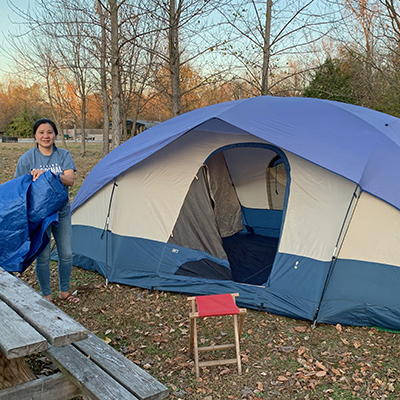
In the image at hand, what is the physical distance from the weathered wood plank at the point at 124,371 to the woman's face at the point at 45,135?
1.90m

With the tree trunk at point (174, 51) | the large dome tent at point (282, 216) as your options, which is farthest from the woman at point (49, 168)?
the tree trunk at point (174, 51)

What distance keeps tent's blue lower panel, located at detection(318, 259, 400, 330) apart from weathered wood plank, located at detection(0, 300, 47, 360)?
271cm

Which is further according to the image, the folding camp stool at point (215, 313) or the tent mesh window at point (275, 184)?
the tent mesh window at point (275, 184)

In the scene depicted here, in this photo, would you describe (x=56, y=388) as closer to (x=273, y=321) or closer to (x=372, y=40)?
(x=273, y=321)

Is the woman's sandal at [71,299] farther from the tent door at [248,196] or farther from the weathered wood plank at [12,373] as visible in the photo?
the tent door at [248,196]

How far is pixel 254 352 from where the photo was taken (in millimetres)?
3590

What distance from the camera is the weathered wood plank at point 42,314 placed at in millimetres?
2199

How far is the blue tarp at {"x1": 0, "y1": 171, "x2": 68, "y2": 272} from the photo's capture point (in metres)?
3.81

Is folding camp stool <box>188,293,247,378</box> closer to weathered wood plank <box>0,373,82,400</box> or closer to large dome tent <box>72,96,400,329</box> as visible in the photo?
weathered wood plank <box>0,373,82,400</box>

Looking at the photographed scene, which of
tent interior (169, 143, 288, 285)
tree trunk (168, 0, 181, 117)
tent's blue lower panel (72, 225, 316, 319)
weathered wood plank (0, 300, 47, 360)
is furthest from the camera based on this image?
tree trunk (168, 0, 181, 117)

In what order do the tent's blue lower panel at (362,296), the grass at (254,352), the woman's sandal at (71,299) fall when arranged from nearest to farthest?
the grass at (254,352) < the tent's blue lower panel at (362,296) < the woman's sandal at (71,299)

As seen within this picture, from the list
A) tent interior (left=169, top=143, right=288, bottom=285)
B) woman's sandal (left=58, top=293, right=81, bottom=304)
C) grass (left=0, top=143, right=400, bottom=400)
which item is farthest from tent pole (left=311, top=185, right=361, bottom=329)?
woman's sandal (left=58, top=293, right=81, bottom=304)

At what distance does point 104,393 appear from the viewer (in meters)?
2.30

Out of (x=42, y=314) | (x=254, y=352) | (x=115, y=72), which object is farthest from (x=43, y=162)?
(x=115, y=72)
